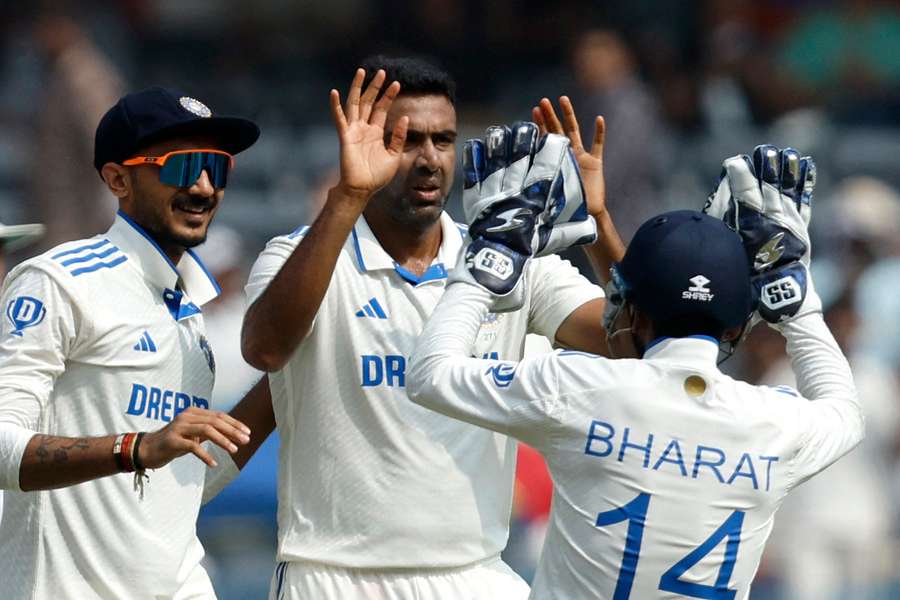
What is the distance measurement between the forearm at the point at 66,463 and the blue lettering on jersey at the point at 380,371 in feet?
2.65

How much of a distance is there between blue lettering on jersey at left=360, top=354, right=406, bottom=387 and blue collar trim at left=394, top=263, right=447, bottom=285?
10.0 inches

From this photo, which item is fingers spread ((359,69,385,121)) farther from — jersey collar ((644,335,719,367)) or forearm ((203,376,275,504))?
jersey collar ((644,335,719,367))

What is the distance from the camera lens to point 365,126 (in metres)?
4.43

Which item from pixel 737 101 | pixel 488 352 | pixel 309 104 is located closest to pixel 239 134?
pixel 488 352

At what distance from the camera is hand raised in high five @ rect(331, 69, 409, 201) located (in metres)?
4.32

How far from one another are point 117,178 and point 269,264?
52 cm

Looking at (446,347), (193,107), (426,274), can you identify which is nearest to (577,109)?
(426,274)

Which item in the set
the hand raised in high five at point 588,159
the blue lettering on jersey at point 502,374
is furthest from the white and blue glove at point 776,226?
the blue lettering on jersey at point 502,374

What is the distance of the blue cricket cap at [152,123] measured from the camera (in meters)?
4.64

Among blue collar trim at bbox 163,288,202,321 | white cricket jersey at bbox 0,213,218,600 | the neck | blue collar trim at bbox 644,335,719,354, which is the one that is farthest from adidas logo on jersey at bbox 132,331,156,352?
blue collar trim at bbox 644,335,719,354

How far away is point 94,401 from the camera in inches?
173

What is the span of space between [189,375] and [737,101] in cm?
894

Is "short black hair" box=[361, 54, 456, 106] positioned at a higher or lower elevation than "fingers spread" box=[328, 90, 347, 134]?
higher

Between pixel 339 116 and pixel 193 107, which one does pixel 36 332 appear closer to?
pixel 193 107
